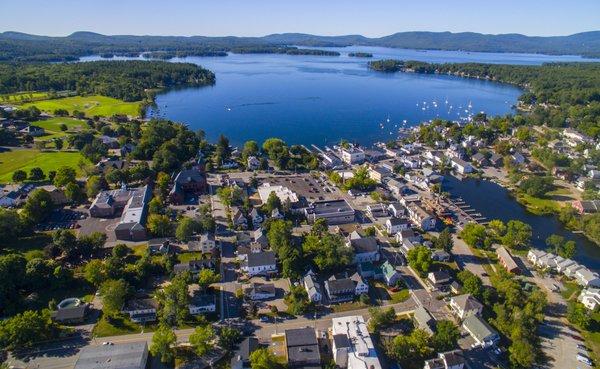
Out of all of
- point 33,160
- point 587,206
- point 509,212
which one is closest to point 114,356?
point 509,212

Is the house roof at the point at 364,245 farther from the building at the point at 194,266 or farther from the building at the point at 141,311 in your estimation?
the building at the point at 141,311

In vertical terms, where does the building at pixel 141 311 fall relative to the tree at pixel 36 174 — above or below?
below

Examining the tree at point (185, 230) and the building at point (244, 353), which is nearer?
the building at point (244, 353)

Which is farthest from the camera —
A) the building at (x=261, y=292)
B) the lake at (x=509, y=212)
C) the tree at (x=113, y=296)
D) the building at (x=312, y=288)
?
the lake at (x=509, y=212)

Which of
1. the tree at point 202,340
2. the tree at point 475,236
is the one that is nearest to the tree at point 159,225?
the tree at point 202,340

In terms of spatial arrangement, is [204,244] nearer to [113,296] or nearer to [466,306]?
[113,296]

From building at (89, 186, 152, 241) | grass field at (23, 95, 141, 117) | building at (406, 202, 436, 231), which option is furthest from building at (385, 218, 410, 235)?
grass field at (23, 95, 141, 117)

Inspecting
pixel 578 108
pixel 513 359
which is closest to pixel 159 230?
pixel 513 359
